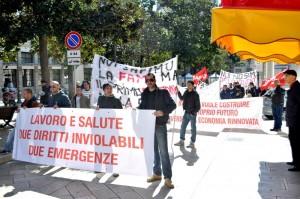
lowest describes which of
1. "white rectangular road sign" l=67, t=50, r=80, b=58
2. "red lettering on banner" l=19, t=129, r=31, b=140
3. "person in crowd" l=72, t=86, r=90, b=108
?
"red lettering on banner" l=19, t=129, r=31, b=140

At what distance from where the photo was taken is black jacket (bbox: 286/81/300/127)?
7.54 m

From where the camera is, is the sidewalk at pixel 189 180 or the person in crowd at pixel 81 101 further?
the person in crowd at pixel 81 101

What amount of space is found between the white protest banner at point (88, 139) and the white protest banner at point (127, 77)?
246 centimetres

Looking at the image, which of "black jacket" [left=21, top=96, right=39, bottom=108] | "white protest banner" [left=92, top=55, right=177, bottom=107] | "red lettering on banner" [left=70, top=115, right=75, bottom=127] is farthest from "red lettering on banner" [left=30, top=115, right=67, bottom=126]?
"white protest banner" [left=92, top=55, right=177, bottom=107]

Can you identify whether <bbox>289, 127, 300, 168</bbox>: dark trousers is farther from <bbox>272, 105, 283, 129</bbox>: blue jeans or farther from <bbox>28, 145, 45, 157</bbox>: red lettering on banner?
<bbox>272, 105, 283, 129</bbox>: blue jeans

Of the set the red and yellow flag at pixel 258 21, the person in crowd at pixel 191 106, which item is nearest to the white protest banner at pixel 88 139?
the red and yellow flag at pixel 258 21

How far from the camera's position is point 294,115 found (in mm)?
7547

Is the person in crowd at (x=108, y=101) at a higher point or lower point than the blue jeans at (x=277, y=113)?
higher

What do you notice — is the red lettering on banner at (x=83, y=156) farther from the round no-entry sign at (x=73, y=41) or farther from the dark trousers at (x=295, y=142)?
the round no-entry sign at (x=73, y=41)

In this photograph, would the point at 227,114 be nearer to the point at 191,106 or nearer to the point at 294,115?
the point at 191,106

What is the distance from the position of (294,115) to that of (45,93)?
1072 centimetres

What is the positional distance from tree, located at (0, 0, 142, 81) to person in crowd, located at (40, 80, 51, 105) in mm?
1471

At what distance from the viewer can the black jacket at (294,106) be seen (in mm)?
7539

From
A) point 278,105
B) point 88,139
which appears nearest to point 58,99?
point 88,139
